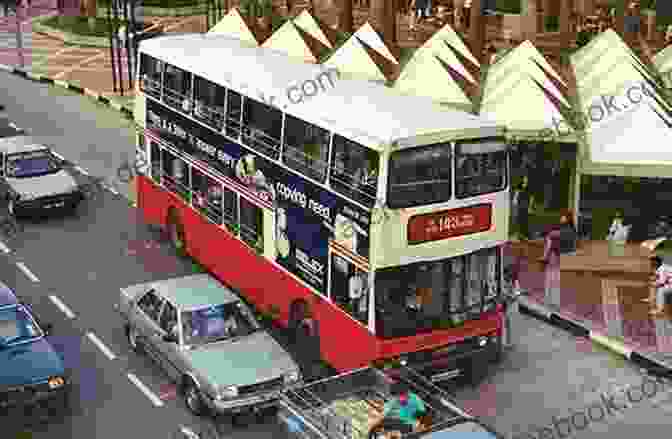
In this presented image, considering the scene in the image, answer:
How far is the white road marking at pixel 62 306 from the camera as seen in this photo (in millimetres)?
20766

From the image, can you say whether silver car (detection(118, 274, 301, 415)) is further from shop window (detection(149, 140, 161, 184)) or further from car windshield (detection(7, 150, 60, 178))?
car windshield (detection(7, 150, 60, 178))

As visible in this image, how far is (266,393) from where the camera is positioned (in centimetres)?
1619

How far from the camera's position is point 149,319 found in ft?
58.4

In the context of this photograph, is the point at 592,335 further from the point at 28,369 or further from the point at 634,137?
the point at 28,369

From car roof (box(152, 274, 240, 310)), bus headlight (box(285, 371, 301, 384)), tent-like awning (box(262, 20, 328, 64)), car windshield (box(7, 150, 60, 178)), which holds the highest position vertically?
tent-like awning (box(262, 20, 328, 64))

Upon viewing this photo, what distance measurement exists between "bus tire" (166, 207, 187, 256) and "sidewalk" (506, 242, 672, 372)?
781 cm

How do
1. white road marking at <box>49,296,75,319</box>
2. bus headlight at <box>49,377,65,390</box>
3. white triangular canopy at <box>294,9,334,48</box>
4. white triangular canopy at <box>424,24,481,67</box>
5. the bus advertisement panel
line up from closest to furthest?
bus headlight at <box>49,377,65,390</box> < the bus advertisement panel < white road marking at <box>49,296,75,319</box> < white triangular canopy at <box>424,24,481,67</box> < white triangular canopy at <box>294,9,334,48</box>

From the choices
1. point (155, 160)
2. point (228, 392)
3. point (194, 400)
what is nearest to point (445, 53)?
point (155, 160)

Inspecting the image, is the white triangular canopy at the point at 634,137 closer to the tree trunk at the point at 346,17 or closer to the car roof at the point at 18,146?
the car roof at the point at 18,146

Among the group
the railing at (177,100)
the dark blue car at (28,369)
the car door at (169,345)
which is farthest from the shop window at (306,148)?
the dark blue car at (28,369)

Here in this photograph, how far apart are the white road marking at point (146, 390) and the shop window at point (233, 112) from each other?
513 centimetres

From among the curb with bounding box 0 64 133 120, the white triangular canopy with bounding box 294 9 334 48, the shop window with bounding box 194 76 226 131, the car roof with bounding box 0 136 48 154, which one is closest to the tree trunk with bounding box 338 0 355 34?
the white triangular canopy with bounding box 294 9 334 48

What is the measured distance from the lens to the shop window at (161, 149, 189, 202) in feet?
74.2

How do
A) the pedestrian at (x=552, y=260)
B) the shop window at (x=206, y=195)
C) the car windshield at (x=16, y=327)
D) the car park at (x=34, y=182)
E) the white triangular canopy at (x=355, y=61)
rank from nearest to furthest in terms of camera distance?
the car windshield at (x=16, y=327)
the shop window at (x=206, y=195)
the pedestrian at (x=552, y=260)
the car park at (x=34, y=182)
the white triangular canopy at (x=355, y=61)
